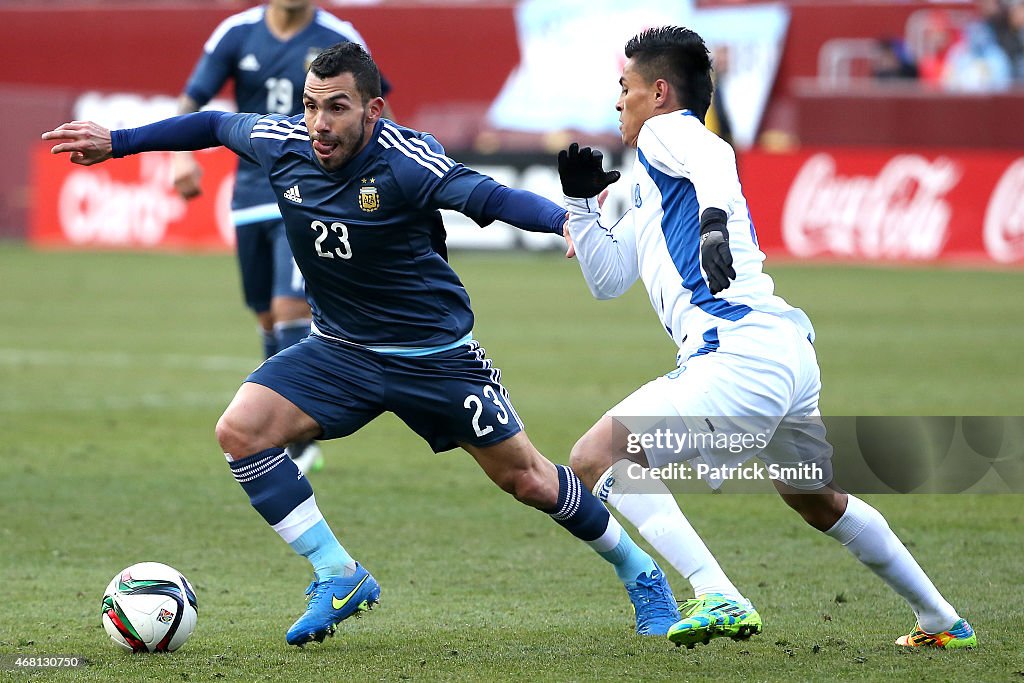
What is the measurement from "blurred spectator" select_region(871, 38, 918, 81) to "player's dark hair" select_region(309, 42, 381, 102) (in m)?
21.1

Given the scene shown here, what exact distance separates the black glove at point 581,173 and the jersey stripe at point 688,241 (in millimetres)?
248

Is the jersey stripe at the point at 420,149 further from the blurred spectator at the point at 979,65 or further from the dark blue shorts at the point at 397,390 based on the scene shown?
the blurred spectator at the point at 979,65

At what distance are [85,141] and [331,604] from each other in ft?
6.28

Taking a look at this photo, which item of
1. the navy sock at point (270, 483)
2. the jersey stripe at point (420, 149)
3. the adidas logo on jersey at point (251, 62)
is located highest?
the adidas logo on jersey at point (251, 62)

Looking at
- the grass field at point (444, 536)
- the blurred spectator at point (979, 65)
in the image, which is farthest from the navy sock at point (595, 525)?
the blurred spectator at point (979, 65)

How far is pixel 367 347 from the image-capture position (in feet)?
18.3

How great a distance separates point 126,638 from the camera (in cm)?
519

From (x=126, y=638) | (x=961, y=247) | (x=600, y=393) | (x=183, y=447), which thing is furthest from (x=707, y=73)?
(x=961, y=247)

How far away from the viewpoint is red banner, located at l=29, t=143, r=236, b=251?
78.9 ft

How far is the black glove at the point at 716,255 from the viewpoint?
15.5 feet

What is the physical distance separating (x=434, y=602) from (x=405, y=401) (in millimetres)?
925

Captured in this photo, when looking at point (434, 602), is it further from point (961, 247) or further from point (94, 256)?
point (94, 256)

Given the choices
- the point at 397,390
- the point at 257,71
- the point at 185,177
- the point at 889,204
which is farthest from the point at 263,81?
the point at 889,204

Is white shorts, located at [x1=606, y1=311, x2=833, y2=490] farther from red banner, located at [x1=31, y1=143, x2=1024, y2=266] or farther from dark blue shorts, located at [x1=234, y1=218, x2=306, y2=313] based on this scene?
red banner, located at [x1=31, y1=143, x2=1024, y2=266]
